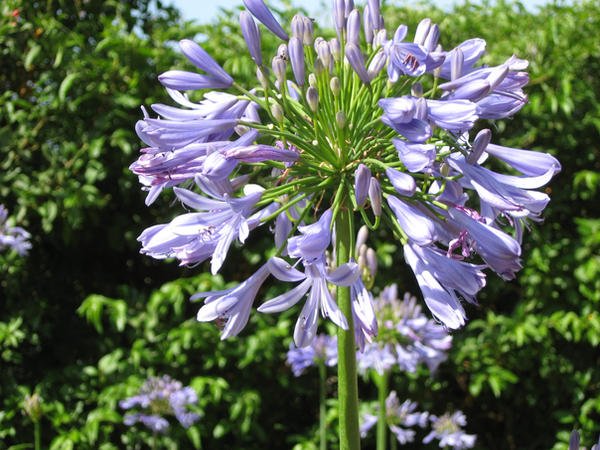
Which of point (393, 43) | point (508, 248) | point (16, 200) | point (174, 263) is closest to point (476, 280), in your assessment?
point (508, 248)

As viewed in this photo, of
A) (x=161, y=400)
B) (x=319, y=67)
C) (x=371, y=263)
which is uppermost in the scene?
(x=319, y=67)

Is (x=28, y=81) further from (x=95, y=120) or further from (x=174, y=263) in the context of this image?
(x=174, y=263)

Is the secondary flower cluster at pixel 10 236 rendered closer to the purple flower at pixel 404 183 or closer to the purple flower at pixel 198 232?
the purple flower at pixel 198 232

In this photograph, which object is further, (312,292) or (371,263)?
(371,263)

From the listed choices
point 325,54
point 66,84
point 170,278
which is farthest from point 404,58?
point 170,278

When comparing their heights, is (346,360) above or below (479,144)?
below

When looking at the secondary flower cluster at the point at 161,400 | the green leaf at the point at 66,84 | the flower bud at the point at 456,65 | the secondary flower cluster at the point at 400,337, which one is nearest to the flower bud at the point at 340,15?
the flower bud at the point at 456,65

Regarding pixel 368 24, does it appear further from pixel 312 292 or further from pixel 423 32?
pixel 312 292
